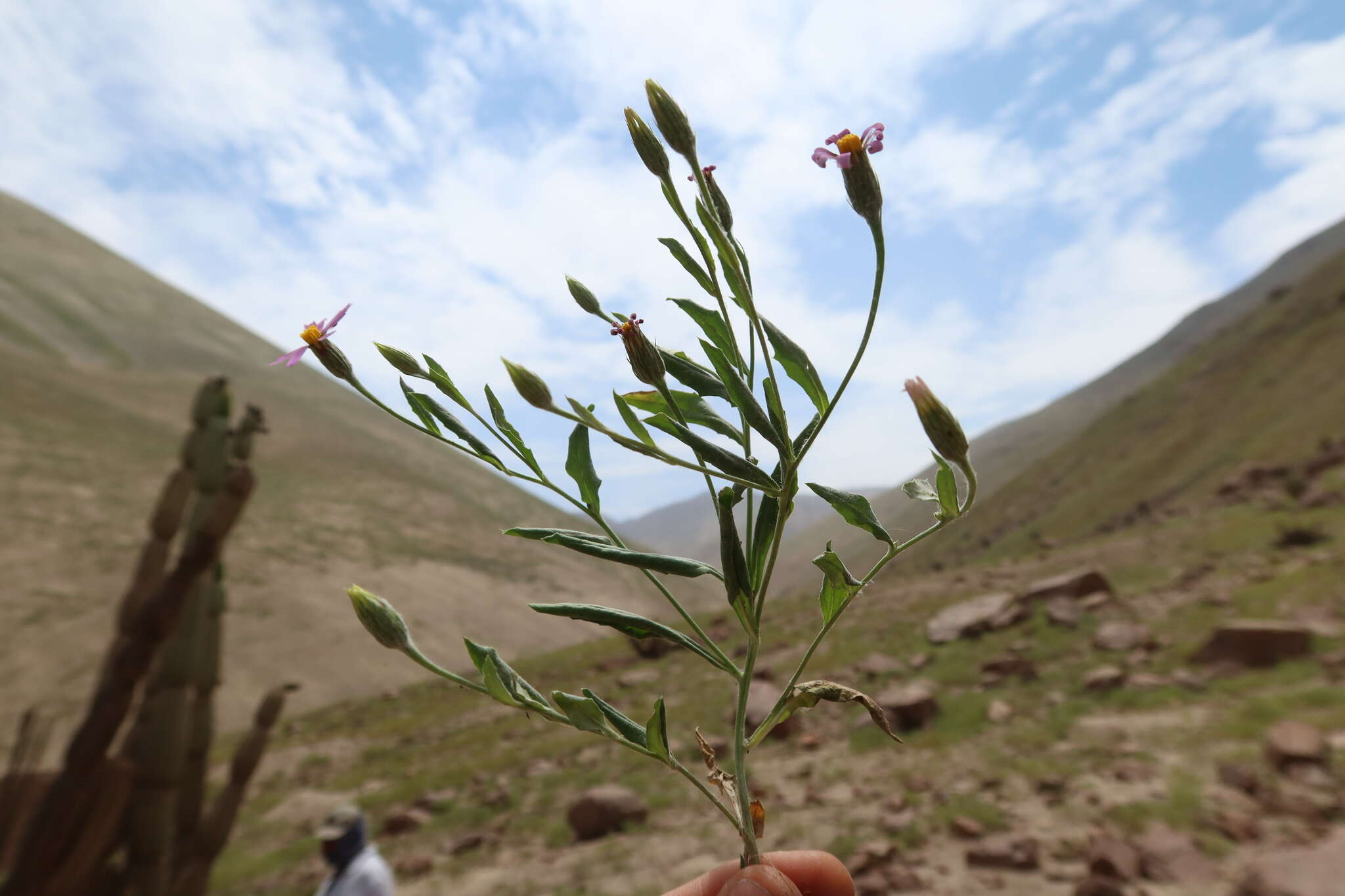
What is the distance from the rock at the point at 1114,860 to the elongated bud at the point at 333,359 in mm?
6877

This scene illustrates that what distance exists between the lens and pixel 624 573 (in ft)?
212

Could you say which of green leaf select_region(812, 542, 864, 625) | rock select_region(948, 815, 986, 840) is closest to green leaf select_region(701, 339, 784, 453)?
green leaf select_region(812, 542, 864, 625)

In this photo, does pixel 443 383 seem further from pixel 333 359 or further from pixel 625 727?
pixel 625 727

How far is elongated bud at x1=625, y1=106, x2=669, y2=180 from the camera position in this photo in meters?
1.02

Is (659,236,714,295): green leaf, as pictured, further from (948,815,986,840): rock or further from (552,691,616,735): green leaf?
(948,815,986,840): rock

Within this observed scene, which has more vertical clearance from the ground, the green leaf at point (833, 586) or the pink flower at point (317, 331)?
the pink flower at point (317, 331)

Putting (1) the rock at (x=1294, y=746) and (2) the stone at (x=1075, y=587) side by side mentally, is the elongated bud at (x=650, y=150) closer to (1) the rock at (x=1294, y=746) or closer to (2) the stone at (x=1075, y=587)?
(1) the rock at (x=1294, y=746)

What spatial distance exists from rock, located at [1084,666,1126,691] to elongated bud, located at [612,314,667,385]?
11.3m

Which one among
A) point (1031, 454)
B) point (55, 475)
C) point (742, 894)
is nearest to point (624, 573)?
point (55, 475)

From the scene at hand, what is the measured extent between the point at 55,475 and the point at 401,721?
34035 millimetres

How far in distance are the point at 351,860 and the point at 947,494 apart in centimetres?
773

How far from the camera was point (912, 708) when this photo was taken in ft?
35.1

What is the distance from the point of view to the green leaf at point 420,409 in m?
1.09

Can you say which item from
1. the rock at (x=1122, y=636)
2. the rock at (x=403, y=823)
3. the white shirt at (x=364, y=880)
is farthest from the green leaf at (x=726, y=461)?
the rock at (x=1122, y=636)
